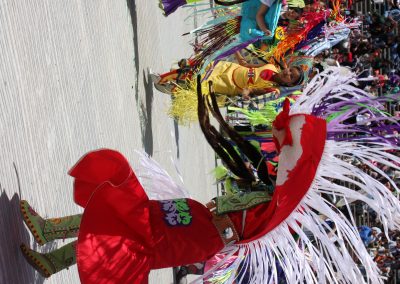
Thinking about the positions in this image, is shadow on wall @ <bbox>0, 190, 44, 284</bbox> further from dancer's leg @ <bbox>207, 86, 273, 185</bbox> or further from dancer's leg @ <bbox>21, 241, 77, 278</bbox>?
dancer's leg @ <bbox>207, 86, 273, 185</bbox>

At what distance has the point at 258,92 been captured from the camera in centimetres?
589

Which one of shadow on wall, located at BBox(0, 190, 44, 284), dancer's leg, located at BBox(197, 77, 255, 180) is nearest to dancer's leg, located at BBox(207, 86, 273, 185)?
dancer's leg, located at BBox(197, 77, 255, 180)

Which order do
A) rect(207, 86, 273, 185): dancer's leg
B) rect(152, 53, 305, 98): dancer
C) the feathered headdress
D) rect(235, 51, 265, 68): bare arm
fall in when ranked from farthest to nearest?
rect(235, 51, 265, 68): bare arm → rect(152, 53, 305, 98): dancer → rect(207, 86, 273, 185): dancer's leg → the feathered headdress

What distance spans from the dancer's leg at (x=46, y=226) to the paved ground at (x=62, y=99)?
7 cm

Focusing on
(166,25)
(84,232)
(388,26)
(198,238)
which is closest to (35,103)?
(84,232)

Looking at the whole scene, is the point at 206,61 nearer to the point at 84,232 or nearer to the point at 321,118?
the point at 321,118

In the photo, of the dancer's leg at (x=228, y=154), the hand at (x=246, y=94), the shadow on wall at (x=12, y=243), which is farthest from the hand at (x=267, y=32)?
the shadow on wall at (x=12, y=243)

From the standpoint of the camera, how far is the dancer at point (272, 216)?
2752 millimetres

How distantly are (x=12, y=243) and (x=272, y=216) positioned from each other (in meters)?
1.33

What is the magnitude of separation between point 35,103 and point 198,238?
4.01ft

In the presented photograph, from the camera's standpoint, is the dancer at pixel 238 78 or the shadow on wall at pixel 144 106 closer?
the dancer at pixel 238 78

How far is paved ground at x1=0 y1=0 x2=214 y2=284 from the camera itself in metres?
2.87

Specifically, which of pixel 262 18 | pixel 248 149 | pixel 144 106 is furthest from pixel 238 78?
pixel 248 149

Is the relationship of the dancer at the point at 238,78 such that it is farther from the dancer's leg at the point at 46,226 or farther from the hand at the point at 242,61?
the dancer's leg at the point at 46,226
